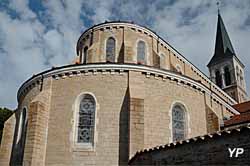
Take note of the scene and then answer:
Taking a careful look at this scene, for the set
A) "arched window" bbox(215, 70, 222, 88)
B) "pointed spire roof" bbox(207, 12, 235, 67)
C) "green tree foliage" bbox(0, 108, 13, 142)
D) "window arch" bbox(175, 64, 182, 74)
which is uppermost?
"pointed spire roof" bbox(207, 12, 235, 67)

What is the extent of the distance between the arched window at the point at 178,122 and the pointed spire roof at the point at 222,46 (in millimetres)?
28527

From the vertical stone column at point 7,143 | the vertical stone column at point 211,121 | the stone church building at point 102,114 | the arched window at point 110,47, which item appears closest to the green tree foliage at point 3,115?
the stone church building at point 102,114

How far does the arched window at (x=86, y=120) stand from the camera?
48.1 feet

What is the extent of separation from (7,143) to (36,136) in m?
4.60

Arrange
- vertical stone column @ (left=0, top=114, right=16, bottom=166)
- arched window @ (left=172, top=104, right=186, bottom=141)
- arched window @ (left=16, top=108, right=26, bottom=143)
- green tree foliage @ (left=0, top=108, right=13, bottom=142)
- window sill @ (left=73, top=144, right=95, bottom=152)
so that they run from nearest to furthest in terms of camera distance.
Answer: window sill @ (left=73, top=144, right=95, bottom=152) → arched window @ (left=172, top=104, right=186, bottom=141) → arched window @ (left=16, top=108, right=26, bottom=143) → vertical stone column @ (left=0, top=114, right=16, bottom=166) → green tree foliage @ (left=0, top=108, right=13, bottom=142)

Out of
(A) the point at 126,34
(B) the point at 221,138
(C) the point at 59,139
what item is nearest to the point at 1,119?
(A) the point at 126,34

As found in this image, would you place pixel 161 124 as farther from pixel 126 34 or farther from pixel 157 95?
pixel 126 34

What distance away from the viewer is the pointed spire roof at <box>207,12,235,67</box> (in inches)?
1676

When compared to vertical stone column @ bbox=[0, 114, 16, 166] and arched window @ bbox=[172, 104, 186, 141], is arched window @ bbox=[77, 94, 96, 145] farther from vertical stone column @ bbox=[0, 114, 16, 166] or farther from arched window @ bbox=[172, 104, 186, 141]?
vertical stone column @ bbox=[0, 114, 16, 166]

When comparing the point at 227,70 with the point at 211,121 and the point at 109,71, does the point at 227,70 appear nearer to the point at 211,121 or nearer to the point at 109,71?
the point at 211,121

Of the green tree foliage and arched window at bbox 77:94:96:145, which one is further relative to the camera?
Answer: the green tree foliage

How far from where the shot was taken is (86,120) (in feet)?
49.3

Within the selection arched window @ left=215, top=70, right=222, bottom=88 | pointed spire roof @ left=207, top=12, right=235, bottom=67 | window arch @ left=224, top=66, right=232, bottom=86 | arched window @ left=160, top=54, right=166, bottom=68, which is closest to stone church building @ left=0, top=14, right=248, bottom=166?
arched window @ left=160, top=54, right=166, bottom=68

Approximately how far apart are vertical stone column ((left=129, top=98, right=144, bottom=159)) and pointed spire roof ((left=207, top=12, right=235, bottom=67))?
31.4 meters
